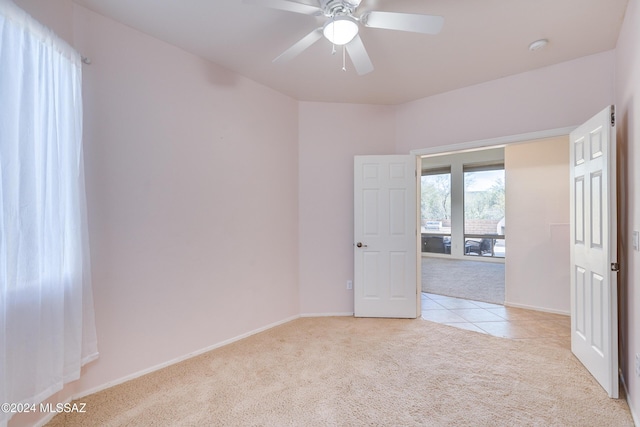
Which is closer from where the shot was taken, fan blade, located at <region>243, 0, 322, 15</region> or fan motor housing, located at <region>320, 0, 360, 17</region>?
fan blade, located at <region>243, 0, 322, 15</region>

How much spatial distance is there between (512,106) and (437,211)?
206 inches

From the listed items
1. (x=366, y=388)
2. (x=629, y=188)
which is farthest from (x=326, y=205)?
(x=629, y=188)

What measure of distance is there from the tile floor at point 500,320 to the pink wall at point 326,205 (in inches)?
47.7

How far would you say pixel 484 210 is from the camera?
726 cm

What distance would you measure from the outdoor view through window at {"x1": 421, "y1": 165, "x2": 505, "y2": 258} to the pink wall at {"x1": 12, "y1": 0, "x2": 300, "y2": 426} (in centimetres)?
565

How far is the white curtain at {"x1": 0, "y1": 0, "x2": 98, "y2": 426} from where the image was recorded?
4.74ft

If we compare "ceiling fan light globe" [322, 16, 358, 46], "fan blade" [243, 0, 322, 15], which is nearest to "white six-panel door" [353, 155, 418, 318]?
"ceiling fan light globe" [322, 16, 358, 46]

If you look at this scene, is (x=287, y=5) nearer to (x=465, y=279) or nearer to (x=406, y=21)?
(x=406, y=21)

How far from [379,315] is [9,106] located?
3.58 meters

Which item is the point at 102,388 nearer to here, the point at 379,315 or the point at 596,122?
the point at 379,315

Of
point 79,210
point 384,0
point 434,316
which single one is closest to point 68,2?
point 79,210

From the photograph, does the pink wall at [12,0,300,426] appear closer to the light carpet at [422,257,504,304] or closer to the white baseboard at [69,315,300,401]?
the white baseboard at [69,315,300,401]

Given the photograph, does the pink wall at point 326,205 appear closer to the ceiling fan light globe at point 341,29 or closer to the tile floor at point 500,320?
the tile floor at point 500,320

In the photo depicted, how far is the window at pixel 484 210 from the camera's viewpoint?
7.06 m
